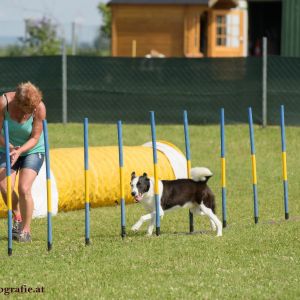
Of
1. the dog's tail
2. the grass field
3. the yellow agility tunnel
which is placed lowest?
the grass field

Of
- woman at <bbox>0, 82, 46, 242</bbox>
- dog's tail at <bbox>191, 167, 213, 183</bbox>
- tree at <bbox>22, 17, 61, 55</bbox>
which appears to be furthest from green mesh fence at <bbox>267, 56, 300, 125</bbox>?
tree at <bbox>22, 17, 61, 55</bbox>

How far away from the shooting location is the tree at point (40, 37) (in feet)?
126

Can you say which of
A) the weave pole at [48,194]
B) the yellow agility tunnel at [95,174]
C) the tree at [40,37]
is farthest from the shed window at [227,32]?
the weave pole at [48,194]

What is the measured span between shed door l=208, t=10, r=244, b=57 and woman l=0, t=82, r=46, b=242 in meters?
23.2

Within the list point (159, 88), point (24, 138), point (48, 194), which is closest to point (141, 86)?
point (159, 88)

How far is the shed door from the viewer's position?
33406 millimetres

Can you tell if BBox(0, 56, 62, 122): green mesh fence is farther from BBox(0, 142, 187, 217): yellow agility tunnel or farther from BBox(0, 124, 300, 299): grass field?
BBox(0, 124, 300, 299): grass field

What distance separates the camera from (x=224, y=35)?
33.7 meters

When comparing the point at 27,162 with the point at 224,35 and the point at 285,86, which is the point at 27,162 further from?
the point at 224,35

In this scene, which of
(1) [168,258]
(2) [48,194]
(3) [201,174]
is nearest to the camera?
(1) [168,258]

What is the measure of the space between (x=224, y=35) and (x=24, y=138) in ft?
78.0

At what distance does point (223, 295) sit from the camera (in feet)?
26.2

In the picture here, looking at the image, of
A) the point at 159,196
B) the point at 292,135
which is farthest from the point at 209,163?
the point at 159,196

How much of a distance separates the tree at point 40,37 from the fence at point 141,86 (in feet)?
54.6
